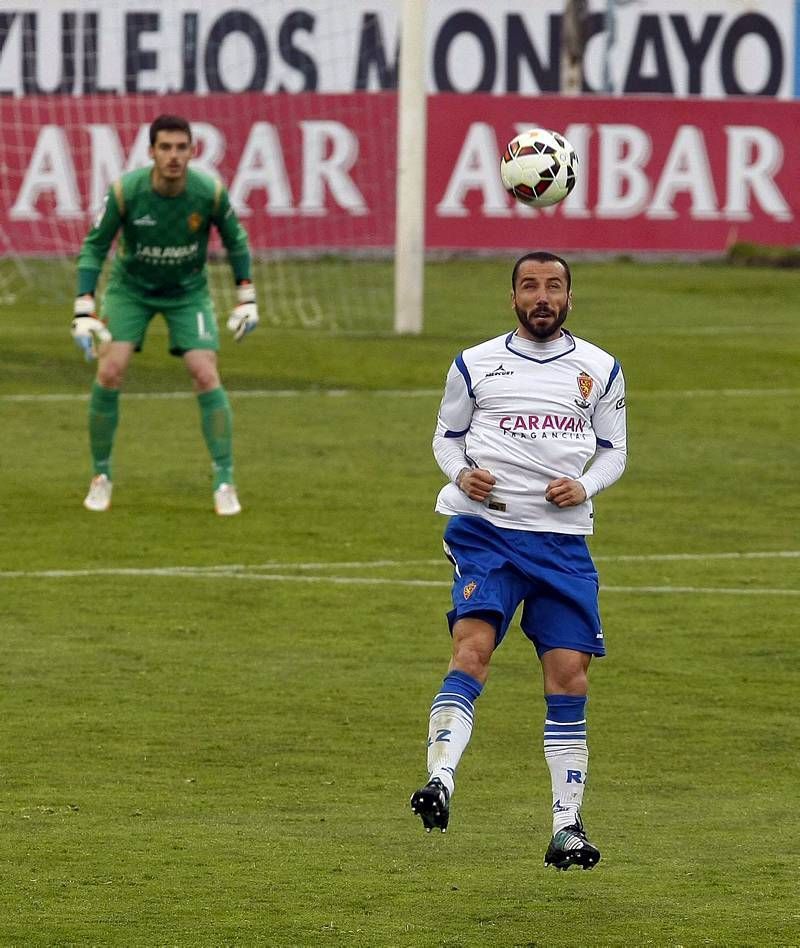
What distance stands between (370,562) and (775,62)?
102 feet

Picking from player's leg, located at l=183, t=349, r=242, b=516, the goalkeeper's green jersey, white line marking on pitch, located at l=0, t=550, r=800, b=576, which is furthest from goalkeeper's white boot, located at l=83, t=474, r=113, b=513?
white line marking on pitch, located at l=0, t=550, r=800, b=576

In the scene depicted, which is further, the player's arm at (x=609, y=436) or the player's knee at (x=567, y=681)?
the player's arm at (x=609, y=436)

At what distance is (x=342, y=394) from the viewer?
20422 mm

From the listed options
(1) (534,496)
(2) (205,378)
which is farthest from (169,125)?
(1) (534,496)

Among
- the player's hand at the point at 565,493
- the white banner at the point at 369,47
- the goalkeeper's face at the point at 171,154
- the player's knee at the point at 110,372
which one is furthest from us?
the white banner at the point at 369,47

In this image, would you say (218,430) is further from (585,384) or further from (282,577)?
(585,384)

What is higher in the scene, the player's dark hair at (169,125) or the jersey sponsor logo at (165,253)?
the player's dark hair at (169,125)

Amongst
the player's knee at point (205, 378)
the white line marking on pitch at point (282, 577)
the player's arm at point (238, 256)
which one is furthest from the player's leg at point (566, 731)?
the player's knee at point (205, 378)

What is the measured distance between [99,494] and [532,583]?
7479mm

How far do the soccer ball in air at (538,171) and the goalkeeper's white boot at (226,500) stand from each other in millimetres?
5446

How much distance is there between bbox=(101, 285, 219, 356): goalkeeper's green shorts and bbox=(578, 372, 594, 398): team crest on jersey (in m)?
7.01

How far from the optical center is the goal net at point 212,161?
29781mm

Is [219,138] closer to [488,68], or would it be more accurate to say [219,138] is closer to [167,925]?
[488,68]

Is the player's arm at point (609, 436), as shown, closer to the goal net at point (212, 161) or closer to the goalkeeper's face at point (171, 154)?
the goalkeeper's face at point (171, 154)
